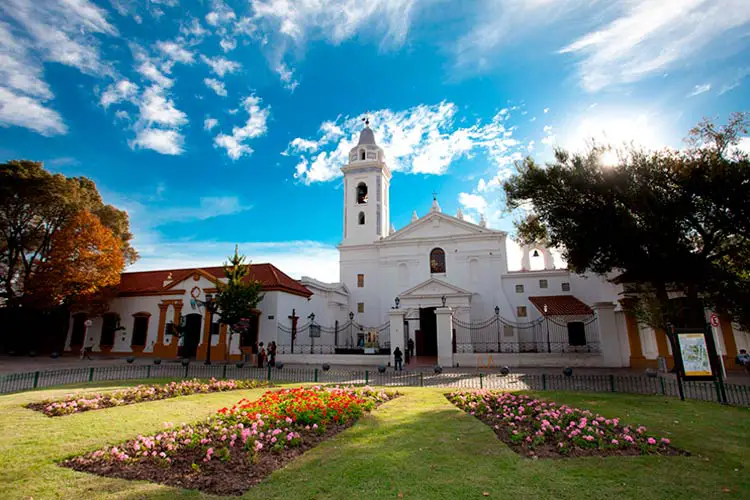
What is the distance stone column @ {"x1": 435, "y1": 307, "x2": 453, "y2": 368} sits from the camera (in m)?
20.5

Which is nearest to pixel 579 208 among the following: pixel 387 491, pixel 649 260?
pixel 649 260

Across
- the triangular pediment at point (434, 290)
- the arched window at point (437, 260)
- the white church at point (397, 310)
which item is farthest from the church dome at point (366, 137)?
the triangular pediment at point (434, 290)

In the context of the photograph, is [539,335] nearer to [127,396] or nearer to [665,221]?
[665,221]

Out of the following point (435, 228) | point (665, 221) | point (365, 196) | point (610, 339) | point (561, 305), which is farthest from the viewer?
point (365, 196)

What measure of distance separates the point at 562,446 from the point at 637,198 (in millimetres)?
12741

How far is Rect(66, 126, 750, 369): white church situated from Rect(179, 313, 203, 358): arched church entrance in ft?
0.31

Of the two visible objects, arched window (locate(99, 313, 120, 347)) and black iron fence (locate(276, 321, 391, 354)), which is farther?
arched window (locate(99, 313, 120, 347))

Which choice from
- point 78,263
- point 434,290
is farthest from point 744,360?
point 78,263

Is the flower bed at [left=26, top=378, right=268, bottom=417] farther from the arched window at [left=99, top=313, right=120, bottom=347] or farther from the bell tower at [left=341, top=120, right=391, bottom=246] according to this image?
the bell tower at [left=341, top=120, right=391, bottom=246]

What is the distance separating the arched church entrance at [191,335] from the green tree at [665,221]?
23.2 m

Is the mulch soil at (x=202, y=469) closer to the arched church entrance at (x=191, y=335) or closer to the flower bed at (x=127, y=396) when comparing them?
the flower bed at (x=127, y=396)

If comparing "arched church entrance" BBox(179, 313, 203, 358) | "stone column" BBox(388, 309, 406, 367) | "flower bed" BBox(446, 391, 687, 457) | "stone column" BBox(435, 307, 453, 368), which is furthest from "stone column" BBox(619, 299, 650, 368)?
"arched church entrance" BBox(179, 313, 203, 358)

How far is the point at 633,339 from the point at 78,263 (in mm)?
31771

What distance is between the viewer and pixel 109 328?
29.3 meters
